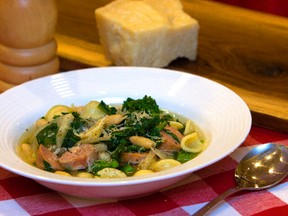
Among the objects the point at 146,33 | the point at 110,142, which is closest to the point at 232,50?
the point at 146,33

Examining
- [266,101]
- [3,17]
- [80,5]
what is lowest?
[80,5]

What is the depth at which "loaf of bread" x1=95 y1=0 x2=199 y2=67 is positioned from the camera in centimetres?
184

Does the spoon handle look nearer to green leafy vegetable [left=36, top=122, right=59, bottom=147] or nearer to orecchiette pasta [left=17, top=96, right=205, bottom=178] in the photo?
orecchiette pasta [left=17, top=96, right=205, bottom=178]

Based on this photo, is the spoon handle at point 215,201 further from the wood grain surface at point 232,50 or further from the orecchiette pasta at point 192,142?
the wood grain surface at point 232,50

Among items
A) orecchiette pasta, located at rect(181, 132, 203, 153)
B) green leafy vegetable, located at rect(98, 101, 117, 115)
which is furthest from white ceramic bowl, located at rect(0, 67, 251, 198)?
green leafy vegetable, located at rect(98, 101, 117, 115)

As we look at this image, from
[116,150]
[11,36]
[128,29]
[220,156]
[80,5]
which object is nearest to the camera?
[220,156]

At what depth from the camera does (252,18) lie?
7.18 feet

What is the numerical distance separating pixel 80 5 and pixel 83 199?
1.27m

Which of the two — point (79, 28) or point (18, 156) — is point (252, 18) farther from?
point (18, 156)

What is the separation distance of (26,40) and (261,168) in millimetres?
762

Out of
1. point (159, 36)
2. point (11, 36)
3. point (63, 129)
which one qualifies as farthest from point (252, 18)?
point (63, 129)

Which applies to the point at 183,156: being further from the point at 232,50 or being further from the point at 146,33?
the point at 232,50

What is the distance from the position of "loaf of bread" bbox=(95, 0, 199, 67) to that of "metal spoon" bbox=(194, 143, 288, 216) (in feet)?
1.99

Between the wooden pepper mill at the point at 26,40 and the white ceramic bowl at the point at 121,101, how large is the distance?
170mm
